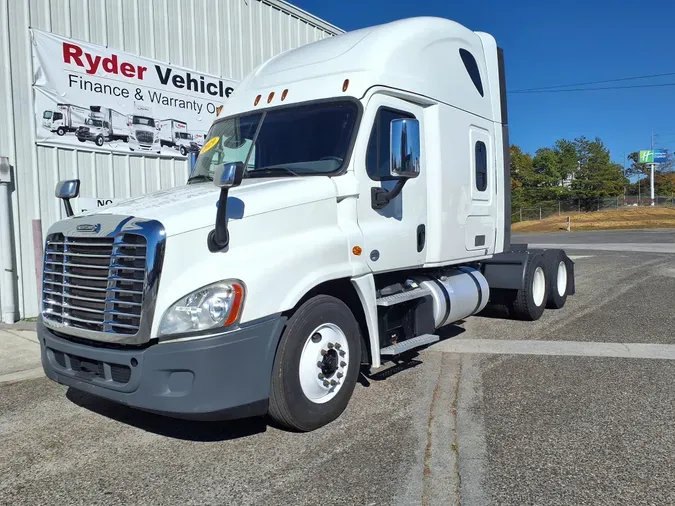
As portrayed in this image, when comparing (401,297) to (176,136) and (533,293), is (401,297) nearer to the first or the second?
(533,293)

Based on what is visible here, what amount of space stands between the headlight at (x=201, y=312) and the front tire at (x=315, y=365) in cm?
51

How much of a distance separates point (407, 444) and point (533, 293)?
4.84m

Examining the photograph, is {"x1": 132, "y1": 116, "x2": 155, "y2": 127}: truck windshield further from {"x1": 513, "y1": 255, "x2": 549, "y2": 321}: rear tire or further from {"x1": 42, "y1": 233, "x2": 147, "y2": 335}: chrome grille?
{"x1": 513, "y1": 255, "x2": 549, "y2": 321}: rear tire

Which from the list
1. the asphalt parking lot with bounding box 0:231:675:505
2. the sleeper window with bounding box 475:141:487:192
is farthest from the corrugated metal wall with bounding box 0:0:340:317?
the sleeper window with bounding box 475:141:487:192

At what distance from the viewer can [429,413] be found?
460 cm

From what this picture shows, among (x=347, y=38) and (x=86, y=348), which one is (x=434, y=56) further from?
(x=86, y=348)

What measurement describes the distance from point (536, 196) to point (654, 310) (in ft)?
226

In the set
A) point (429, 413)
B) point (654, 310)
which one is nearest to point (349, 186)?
point (429, 413)

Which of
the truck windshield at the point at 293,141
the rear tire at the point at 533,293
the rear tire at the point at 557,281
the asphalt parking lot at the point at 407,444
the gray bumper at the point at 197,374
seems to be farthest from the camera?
the rear tire at the point at 557,281

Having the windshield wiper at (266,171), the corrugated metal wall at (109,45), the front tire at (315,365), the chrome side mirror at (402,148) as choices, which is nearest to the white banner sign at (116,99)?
the corrugated metal wall at (109,45)

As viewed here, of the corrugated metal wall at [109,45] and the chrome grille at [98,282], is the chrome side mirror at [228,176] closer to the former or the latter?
the chrome grille at [98,282]

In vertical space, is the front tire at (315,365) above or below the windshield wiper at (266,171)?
below

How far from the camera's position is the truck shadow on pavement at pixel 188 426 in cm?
425

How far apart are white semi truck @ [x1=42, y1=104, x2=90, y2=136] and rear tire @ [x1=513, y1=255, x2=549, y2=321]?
7.02 m
